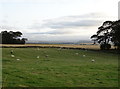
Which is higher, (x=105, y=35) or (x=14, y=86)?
(x=105, y=35)

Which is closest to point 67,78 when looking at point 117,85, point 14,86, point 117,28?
point 117,85

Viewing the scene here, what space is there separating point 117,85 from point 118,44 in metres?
35.7

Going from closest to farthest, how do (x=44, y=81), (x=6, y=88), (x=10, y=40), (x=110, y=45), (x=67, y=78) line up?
1. (x=6, y=88)
2. (x=44, y=81)
3. (x=67, y=78)
4. (x=110, y=45)
5. (x=10, y=40)

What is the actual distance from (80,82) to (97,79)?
1.67 metres

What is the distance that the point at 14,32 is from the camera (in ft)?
238

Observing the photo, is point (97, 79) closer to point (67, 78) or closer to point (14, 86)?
point (67, 78)

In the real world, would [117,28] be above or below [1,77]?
above

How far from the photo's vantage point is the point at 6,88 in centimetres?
1030

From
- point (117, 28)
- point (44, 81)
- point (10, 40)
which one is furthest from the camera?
point (10, 40)

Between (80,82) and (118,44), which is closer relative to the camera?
(80,82)

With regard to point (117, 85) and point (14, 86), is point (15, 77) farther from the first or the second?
point (117, 85)

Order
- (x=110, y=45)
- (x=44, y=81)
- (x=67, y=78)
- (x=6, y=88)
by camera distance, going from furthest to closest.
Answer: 1. (x=110, y=45)
2. (x=67, y=78)
3. (x=44, y=81)
4. (x=6, y=88)

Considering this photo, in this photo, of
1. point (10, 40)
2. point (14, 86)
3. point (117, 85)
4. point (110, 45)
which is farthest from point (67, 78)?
point (10, 40)

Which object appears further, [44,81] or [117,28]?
[117,28]
